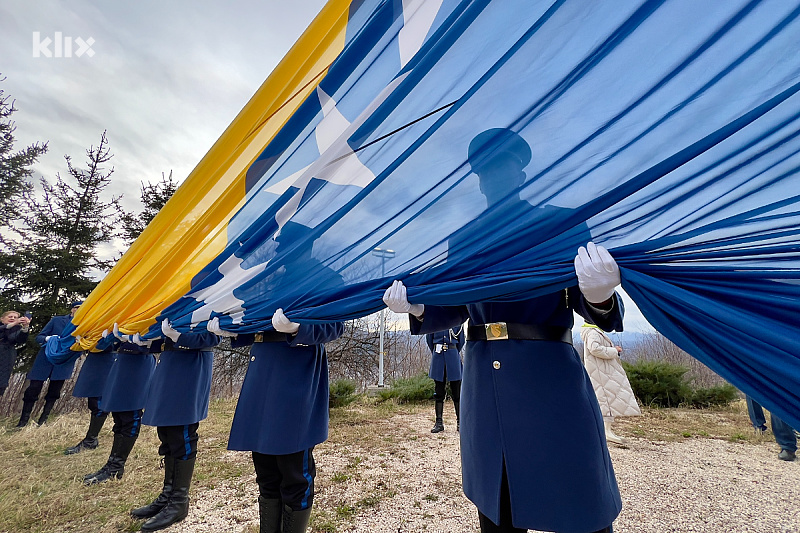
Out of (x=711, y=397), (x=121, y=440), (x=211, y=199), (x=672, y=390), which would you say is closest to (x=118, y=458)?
(x=121, y=440)

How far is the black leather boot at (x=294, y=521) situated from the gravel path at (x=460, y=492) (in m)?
0.71

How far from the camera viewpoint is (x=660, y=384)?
6.80 metres

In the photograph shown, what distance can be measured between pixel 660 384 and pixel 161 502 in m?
7.96

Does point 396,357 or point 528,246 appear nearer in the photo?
point 528,246

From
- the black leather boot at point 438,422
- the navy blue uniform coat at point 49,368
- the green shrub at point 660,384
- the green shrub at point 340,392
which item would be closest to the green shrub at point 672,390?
the green shrub at point 660,384

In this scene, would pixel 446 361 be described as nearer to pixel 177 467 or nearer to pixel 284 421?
pixel 177 467

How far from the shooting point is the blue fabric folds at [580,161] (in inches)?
26.6

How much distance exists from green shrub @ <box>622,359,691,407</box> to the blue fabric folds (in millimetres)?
7639

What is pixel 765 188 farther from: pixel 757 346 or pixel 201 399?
pixel 201 399

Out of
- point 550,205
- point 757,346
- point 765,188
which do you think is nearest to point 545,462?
point 757,346

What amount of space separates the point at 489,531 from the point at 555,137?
1.24 m

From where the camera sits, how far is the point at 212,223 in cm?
204

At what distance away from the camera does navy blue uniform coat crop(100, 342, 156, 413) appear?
10.6 ft

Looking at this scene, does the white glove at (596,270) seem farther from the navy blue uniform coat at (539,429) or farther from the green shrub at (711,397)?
the green shrub at (711,397)
